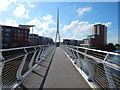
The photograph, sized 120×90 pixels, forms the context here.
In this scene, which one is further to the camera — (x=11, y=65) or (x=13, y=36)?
(x=13, y=36)

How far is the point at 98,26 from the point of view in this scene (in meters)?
80.4

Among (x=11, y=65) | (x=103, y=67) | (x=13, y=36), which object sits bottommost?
(x=11, y=65)

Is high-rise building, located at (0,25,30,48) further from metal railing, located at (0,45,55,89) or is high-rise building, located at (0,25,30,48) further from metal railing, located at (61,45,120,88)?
metal railing, located at (61,45,120,88)

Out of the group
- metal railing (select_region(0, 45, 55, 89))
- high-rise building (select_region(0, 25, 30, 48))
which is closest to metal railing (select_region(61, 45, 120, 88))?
metal railing (select_region(0, 45, 55, 89))

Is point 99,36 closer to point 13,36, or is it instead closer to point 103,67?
point 13,36

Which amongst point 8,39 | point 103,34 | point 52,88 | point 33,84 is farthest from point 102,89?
point 103,34

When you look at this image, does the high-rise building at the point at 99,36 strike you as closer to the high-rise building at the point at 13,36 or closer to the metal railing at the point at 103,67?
the high-rise building at the point at 13,36

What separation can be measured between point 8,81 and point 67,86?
166 cm

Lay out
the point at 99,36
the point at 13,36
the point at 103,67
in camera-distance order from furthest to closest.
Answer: the point at 99,36
the point at 13,36
the point at 103,67

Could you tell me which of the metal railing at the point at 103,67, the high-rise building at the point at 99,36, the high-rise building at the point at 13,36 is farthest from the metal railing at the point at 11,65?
the high-rise building at the point at 99,36

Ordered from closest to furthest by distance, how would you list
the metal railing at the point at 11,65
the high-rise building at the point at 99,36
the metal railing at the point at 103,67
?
the metal railing at the point at 103,67 < the metal railing at the point at 11,65 < the high-rise building at the point at 99,36

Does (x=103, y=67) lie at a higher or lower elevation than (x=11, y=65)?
higher

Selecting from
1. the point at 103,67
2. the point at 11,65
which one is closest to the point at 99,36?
the point at 11,65

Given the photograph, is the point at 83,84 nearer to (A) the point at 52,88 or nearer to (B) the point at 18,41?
(A) the point at 52,88
